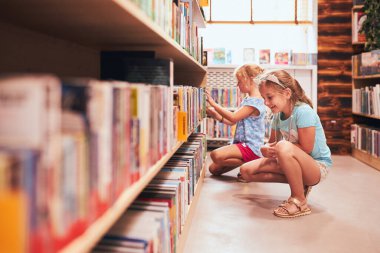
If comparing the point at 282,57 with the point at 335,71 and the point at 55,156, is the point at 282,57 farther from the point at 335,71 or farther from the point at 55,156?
the point at 55,156

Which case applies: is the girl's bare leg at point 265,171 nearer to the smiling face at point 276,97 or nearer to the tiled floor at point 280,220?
the tiled floor at point 280,220

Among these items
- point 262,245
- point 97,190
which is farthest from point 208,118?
point 97,190

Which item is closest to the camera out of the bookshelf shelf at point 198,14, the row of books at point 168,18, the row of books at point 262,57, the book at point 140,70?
the row of books at point 168,18

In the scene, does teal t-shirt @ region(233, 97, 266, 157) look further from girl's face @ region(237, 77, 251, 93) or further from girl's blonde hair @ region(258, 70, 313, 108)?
girl's blonde hair @ region(258, 70, 313, 108)

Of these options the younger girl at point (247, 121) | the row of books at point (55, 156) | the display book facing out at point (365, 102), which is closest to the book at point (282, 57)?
the display book facing out at point (365, 102)

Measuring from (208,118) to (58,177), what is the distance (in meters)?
4.59

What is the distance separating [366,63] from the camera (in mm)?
4355

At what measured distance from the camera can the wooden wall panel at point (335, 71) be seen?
4852 millimetres

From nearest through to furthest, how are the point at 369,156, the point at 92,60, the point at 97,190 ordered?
the point at 97,190
the point at 92,60
the point at 369,156

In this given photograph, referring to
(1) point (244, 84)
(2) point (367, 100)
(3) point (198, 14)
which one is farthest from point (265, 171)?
(2) point (367, 100)

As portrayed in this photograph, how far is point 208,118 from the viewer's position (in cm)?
511

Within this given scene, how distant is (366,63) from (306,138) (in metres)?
2.35

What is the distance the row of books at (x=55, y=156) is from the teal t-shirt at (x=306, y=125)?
1804mm

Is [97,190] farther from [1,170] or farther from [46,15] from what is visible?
[46,15]
